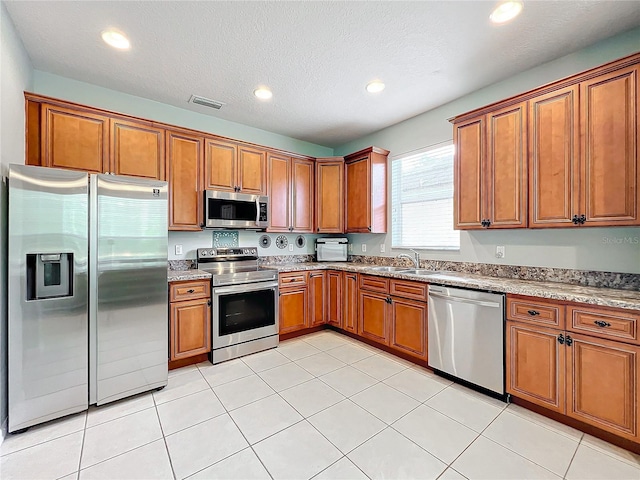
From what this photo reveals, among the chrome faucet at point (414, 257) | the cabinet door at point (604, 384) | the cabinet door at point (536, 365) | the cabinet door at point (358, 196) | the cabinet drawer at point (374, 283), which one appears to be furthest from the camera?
the cabinet door at point (358, 196)

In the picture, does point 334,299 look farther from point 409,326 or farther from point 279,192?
point 279,192

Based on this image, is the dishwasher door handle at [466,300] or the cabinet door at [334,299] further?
the cabinet door at [334,299]

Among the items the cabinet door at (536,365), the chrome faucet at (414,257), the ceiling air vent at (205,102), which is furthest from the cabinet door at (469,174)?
the ceiling air vent at (205,102)

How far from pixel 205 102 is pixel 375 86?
190cm

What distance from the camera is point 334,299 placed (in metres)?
3.82

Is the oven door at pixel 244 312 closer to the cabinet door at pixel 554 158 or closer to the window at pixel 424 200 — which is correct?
the window at pixel 424 200

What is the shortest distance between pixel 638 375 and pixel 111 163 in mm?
4283

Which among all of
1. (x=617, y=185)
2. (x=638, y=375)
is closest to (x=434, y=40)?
(x=617, y=185)

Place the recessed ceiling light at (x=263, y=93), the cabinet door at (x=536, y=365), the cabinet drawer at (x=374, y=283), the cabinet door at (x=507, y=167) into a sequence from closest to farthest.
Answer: the cabinet door at (x=536, y=365), the cabinet door at (x=507, y=167), the recessed ceiling light at (x=263, y=93), the cabinet drawer at (x=374, y=283)

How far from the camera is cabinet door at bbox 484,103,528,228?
7.75ft

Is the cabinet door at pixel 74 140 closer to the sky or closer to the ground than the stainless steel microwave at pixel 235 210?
closer to the sky

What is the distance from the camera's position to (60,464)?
161 cm

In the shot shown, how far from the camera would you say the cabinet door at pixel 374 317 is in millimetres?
3154

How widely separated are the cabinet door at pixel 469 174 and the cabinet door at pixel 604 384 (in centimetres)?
121
